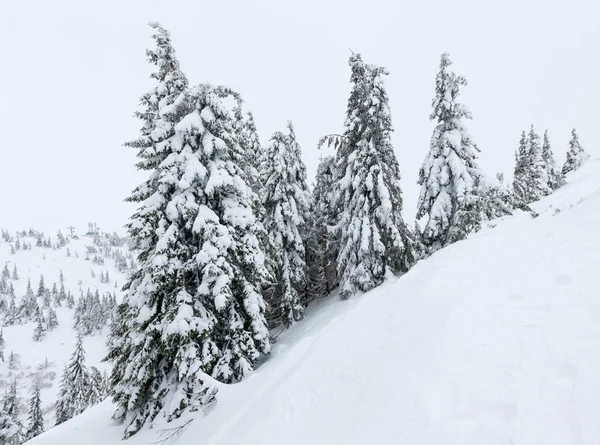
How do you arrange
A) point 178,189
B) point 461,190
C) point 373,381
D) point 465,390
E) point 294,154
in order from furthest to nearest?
point 294,154, point 461,190, point 178,189, point 373,381, point 465,390

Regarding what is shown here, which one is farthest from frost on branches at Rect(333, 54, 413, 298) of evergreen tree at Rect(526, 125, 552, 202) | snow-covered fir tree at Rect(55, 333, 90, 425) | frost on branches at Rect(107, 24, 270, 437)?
snow-covered fir tree at Rect(55, 333, 90, 425)

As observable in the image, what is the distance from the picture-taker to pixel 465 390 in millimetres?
4430

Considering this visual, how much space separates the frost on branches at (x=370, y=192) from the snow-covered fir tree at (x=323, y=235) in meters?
3.62

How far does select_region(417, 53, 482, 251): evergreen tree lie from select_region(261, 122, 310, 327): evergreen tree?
758 cm

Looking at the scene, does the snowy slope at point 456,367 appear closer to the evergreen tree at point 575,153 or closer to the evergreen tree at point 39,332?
the evergreen tree at point 575,153

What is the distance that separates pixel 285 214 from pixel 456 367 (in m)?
15.1

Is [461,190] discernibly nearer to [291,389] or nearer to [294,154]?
[294,154]

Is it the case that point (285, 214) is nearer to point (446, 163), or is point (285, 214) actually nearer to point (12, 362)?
point (446, 163)

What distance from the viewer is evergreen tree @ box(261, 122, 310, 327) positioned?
738 inches

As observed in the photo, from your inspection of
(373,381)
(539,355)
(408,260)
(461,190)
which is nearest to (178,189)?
(373,381)

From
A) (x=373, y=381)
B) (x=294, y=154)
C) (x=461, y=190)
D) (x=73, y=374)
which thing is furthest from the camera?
(x=73, y=374)

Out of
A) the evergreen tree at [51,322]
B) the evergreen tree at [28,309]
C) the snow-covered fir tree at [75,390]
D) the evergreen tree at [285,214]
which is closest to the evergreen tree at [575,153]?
the evergreen tree at [285,214]

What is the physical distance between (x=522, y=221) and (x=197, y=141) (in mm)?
11928

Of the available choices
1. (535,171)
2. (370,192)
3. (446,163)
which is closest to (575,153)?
(535,171)
